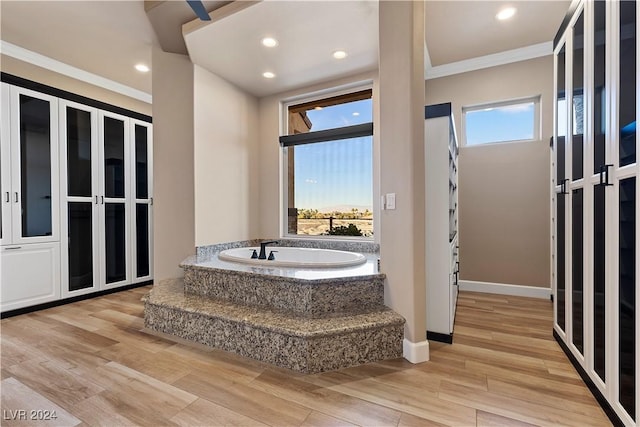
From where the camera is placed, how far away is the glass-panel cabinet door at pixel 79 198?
3.49 meters

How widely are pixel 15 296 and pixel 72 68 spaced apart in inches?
106

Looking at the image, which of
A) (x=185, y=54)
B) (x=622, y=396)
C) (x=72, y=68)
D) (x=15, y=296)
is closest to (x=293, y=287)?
(x=622, y=396)

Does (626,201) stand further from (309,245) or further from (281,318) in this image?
(309,245)

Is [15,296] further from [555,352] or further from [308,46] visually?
[555,352]

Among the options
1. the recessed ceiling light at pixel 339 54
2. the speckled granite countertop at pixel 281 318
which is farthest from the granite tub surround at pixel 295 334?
the recessed ceiling light at pixel 339 54

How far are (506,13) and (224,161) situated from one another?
3.35 meters

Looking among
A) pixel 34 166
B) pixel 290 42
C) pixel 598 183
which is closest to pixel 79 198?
pixel 34 166

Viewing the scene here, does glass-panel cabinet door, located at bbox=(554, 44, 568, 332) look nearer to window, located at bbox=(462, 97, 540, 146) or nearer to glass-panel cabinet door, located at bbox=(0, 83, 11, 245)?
window, located at bbox=(462, 97, 540, 146)

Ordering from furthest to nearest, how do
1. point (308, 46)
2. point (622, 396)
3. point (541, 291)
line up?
1. point (541, 291)
2. point (308, 46)
3. point (622, 396)

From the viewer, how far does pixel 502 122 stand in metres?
3.78

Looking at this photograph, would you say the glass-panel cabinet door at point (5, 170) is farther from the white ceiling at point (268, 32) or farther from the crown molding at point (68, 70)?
the white ceiling at point (268, 32)

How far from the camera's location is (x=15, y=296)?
3088mm

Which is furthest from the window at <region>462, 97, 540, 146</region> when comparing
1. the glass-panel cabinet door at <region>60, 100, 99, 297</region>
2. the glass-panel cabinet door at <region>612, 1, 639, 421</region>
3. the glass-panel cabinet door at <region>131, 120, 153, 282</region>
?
the glass-panel cabinet door at <region>60, 100, 99, 297</region>

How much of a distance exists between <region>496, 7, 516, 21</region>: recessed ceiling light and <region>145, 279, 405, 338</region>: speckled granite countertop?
Answer: 118 inches
